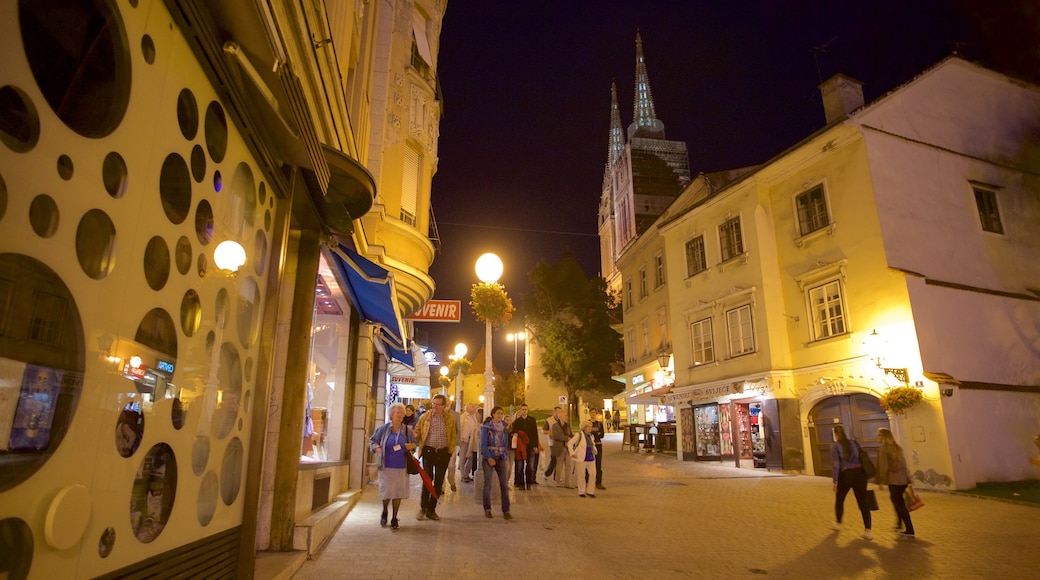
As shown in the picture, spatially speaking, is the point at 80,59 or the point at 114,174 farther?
the point at 114,174

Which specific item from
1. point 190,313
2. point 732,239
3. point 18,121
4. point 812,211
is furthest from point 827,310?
point 18,121

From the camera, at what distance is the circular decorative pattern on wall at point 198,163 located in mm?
3414

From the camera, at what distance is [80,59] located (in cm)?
230

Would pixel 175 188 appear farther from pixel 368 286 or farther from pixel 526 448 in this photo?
pixel 526 448

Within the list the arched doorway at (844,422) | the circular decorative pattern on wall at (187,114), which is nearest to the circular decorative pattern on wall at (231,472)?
the circular decorative pattern on wall at (187,114)

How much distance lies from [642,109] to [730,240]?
11964cm

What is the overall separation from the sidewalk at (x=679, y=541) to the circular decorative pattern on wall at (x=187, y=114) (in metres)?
4.49

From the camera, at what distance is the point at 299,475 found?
6.65 metres

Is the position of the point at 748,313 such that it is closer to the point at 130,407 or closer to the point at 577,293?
the point at 130,407

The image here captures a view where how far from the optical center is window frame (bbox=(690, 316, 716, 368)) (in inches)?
870

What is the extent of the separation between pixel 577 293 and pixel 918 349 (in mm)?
33066

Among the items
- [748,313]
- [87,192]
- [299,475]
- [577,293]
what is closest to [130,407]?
[87,192]

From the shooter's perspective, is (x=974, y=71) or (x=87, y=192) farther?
(x=974, y=71)

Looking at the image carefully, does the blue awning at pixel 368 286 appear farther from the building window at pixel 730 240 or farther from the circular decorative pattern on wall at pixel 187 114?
the building window at pixel 730 240
